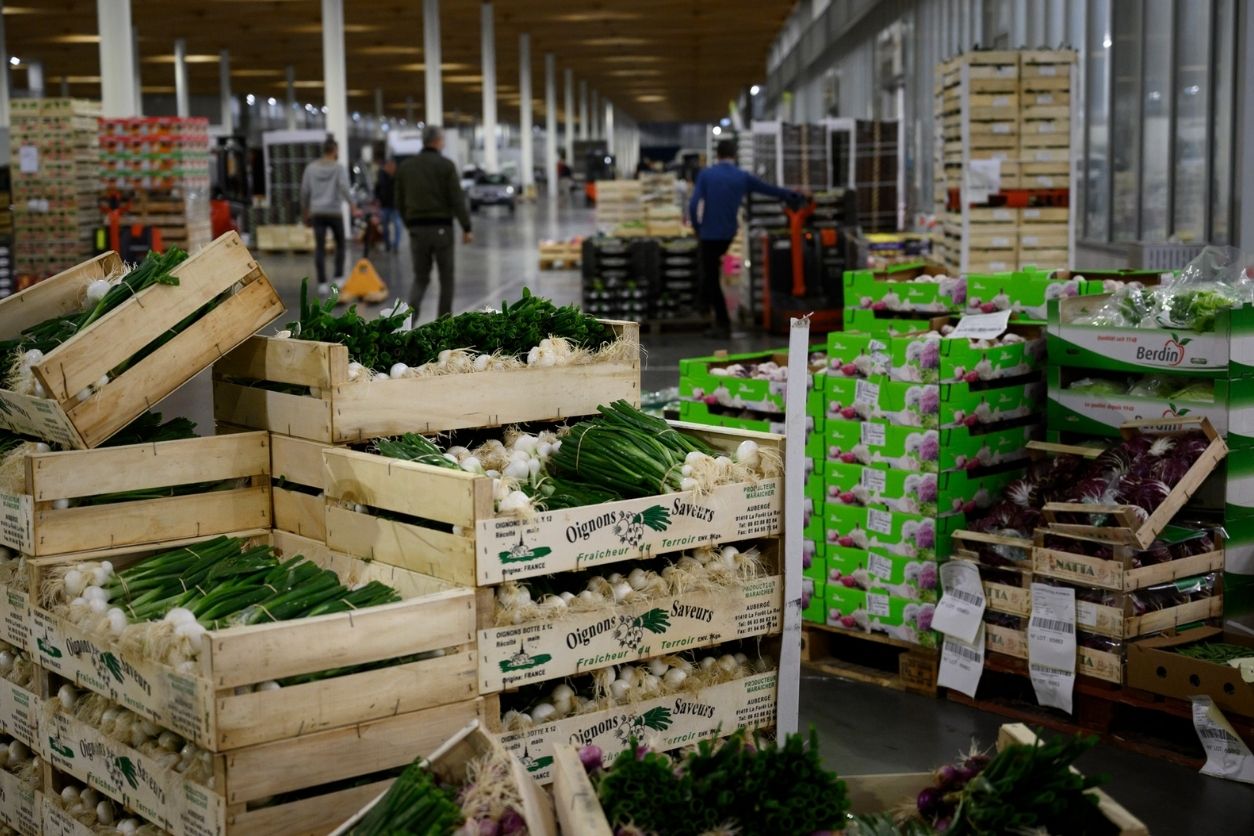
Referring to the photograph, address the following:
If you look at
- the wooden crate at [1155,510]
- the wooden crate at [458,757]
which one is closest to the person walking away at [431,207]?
the wooden crate at [1155,510]

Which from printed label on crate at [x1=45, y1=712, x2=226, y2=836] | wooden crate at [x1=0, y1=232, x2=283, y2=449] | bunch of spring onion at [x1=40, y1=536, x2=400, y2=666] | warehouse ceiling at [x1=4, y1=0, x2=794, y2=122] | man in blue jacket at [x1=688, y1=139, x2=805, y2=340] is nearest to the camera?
printed label on crate at [x1=45, y1=712, x2=226, y2=836]

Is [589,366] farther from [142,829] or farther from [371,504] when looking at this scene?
[142,829]

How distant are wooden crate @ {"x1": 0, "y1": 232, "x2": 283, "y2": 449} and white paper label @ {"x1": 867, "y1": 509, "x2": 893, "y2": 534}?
258cm

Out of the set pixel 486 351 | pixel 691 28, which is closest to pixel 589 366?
pixel 486 351

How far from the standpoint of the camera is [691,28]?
38.5 m

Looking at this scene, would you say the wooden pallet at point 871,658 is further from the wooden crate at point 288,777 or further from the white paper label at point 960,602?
the wooden crate at point 288,777

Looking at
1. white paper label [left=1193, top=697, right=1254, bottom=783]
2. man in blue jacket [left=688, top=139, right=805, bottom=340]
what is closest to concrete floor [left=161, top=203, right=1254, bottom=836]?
white paper label [left=1193, top=697, right=1254, bottom=783]

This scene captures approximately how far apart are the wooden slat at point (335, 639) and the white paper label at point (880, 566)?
2593 mm

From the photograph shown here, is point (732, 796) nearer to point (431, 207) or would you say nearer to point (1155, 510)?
point (1155, 510)

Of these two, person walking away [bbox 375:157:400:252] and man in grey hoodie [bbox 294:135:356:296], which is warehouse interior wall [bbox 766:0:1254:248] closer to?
man in grey hoodie [bbox 294:135:356:296]

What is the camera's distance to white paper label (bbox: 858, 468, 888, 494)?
5824mm

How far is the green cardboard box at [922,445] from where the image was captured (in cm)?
567

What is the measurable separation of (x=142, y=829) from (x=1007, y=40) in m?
17.9

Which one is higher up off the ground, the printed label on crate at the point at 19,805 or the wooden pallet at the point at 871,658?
the printed label on crate at the point at 19,805
